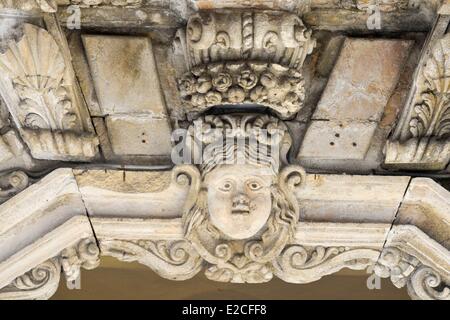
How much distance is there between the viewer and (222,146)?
3189 millimetres

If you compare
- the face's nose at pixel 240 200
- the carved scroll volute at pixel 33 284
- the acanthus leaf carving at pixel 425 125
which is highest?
the acanthus leaf carving at pixel 425 125

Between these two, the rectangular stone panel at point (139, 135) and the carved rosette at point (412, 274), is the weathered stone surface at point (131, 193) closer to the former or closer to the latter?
the rectangular stone panel at point (139, 135)

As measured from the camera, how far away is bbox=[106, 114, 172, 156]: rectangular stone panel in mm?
3301

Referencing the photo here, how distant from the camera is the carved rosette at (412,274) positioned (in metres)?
3.30

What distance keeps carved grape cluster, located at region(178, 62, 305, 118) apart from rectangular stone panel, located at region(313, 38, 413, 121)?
0.17m

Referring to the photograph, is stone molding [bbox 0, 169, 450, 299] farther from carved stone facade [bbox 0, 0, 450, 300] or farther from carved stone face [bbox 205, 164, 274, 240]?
carved stone face [bbox 205, 164, 274, 240]

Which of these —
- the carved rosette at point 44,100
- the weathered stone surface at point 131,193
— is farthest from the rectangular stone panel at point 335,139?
the carved rosette at point 44,100

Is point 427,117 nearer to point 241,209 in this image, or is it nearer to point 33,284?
point 241,209

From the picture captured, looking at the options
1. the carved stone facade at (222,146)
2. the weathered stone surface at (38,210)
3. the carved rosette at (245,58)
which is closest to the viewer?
the carved rosette at (245,58)

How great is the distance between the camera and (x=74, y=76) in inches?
126

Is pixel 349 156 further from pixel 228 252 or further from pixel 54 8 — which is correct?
pixel 54 8

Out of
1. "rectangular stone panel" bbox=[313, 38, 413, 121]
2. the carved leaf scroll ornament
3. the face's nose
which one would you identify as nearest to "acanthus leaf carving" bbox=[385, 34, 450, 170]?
the carved leaf scroll ornament

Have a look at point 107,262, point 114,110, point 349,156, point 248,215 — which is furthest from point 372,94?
point 107,262

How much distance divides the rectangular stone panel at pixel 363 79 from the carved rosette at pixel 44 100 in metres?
0.78
